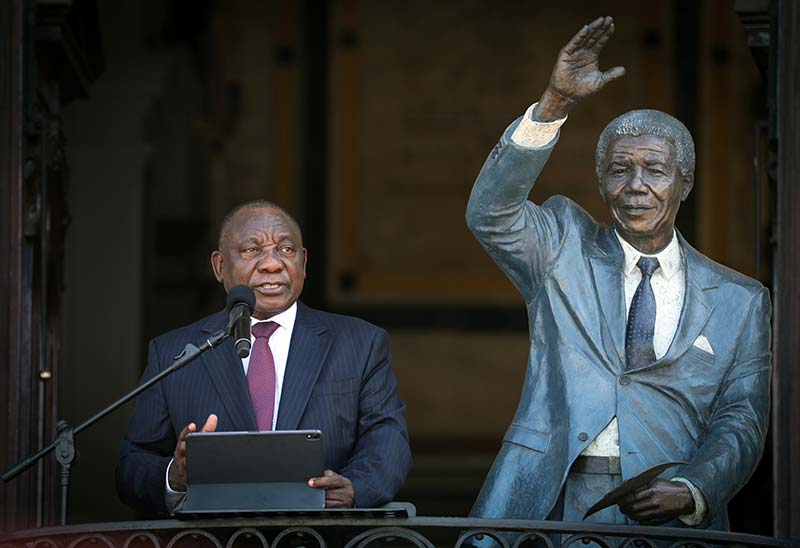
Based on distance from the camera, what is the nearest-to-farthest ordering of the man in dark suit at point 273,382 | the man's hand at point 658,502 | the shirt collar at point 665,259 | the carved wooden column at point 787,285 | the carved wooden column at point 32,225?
1. the man's hand at point 658,502
2. the man in dark suit at point 273,382
3. the shirt collar at point 665,259
4. the carved wooden column at point 787,285
5. the carved wooden column at point 32,225

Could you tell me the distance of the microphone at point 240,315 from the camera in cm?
731

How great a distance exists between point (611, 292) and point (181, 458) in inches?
65.9

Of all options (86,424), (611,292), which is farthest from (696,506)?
(86,424)

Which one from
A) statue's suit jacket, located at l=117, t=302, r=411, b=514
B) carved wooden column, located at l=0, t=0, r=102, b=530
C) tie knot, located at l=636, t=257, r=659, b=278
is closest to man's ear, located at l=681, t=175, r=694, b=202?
tie knot, located at l=636, t=257, r=659, b=278

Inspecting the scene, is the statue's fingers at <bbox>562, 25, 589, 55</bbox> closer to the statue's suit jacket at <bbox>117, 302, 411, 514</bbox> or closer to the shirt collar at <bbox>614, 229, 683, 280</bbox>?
the shirt collar at <bbox>614, 229, 683, 280</bbox>

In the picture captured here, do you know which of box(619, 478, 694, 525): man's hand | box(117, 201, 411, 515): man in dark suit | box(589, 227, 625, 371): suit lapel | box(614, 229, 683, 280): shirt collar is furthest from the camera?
box(614, 229, 683, 280): shirt collar

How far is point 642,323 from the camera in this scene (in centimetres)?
817

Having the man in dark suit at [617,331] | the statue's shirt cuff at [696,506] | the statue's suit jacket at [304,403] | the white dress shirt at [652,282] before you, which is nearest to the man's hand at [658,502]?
the statue's shirt cuff at [696,506]

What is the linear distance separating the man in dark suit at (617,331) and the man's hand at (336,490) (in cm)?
66

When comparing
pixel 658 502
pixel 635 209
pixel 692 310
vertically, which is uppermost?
pixel 635 209

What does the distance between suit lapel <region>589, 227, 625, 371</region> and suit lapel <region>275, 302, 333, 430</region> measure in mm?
973

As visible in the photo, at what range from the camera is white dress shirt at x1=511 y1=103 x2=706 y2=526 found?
8.02m

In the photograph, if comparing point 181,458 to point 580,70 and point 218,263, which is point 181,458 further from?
point 580,70

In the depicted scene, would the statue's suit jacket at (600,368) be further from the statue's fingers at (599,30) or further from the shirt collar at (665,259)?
the statue's fingers at (599,30)
